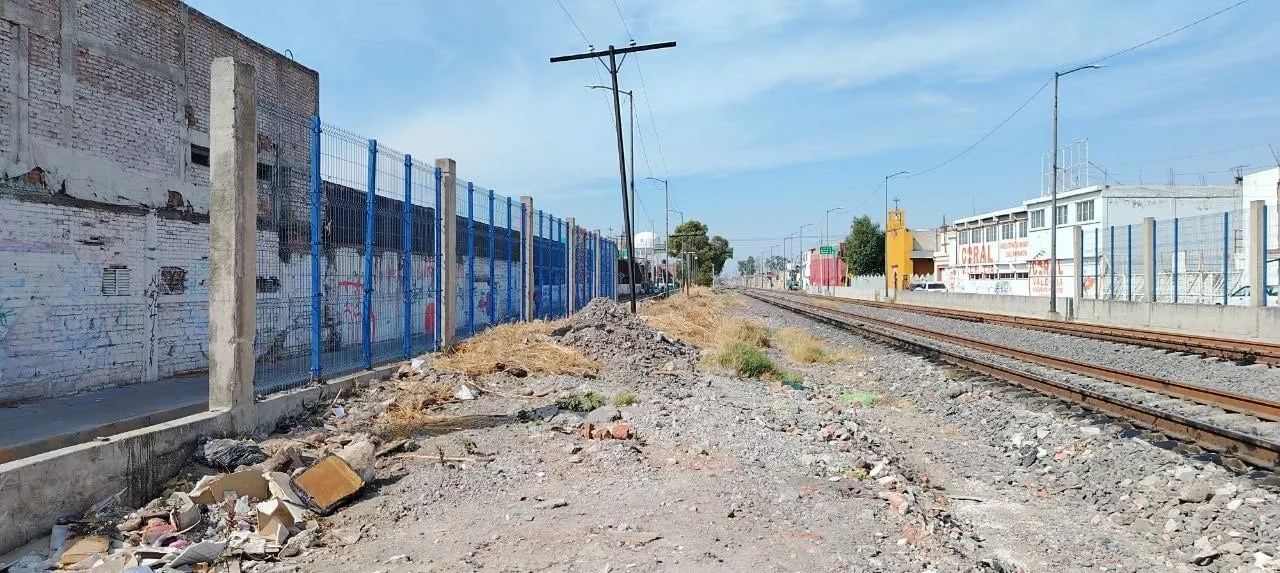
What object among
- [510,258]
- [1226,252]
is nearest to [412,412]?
[510,258]

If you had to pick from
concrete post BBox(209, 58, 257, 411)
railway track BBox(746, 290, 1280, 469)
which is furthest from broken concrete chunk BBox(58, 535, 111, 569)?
railway track BBox(746, 290, 1280, 469)

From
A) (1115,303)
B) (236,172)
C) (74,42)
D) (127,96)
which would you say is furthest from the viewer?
(1115,303)

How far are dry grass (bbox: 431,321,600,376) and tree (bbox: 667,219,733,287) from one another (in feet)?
258

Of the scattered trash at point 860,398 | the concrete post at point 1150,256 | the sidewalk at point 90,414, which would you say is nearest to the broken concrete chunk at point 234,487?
the sidewalk at point 90,414

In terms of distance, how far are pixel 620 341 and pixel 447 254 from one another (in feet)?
10.9

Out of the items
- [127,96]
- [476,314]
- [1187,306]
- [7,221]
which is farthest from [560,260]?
[1187,306]

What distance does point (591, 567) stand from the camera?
4.27 m

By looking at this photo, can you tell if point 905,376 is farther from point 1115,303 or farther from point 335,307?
point 1115,303

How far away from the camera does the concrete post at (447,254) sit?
488 inches

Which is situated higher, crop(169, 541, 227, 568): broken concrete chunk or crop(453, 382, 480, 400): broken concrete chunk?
crop(453, 382, 480, 400): broken concrete chunk

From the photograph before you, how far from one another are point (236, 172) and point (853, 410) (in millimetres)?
7913

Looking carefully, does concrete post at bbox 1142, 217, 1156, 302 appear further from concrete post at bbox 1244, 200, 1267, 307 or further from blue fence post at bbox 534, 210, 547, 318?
blue fence post at bbox 534, 210, 547, 318

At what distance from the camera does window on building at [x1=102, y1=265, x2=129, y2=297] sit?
10133 millimetres

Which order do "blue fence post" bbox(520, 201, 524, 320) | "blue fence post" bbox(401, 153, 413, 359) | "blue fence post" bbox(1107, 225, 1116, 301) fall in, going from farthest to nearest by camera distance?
"blue fence post" bbox(1107, 225, 1116, 301), "blue fence post" bbox(520, 201, 524, 320), "blue fence post" bbox(401, 153, 413, 359)
